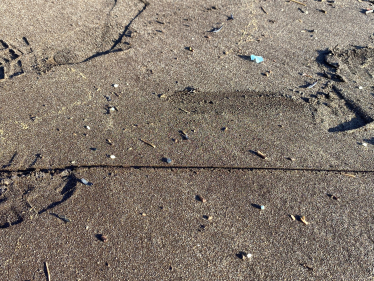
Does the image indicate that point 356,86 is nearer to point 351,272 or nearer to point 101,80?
point 351,272

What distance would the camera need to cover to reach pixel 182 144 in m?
2.88

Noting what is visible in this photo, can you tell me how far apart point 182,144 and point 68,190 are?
1142 millimetres

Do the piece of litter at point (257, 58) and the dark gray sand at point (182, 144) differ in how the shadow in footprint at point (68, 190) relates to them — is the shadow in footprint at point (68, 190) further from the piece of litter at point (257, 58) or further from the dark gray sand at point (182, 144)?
the piece of litter at point (257, 58)

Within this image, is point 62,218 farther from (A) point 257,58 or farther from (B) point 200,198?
(A) point 257,58

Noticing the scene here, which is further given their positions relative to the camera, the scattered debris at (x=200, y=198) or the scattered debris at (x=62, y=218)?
the scattered debris at (x=200, y=198)

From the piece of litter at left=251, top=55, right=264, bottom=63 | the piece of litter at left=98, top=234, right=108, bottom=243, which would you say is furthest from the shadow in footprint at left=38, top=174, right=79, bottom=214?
the piece of litter at left=251, top=55, right=264, bottom=63

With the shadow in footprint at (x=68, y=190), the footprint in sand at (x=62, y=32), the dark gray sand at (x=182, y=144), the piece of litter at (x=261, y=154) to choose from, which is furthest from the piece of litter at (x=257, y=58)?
the shadow in footprint at (x=68, y=190)

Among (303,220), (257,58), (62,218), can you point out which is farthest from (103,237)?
(257,58)

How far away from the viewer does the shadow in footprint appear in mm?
2357

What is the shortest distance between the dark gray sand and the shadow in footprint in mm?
14

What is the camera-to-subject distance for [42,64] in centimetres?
363

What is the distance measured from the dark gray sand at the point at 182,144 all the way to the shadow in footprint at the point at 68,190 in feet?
0.05

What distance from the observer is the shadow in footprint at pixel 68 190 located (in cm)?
236

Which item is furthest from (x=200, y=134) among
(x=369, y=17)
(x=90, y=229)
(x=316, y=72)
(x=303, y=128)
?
(x=369, y=17)
